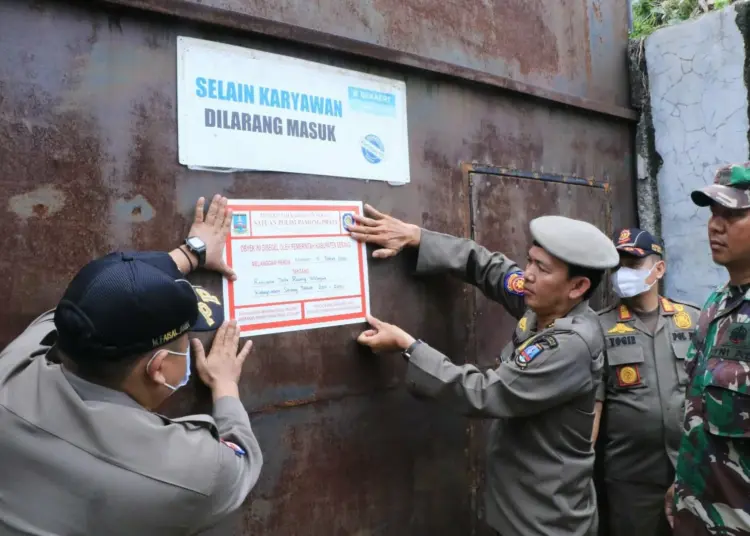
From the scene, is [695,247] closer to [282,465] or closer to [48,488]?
[282,465]

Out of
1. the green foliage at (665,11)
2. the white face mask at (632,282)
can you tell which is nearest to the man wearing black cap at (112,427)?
the white face mask at (632,282)

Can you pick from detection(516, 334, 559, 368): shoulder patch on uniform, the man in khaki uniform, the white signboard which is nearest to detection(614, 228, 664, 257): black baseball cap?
the man in khaki uniform

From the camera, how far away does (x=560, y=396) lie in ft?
5.62

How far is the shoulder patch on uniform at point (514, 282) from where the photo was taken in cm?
208

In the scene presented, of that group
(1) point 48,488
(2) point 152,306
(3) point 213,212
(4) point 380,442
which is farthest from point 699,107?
(1) point 48,488

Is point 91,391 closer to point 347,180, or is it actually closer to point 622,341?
point 347,180

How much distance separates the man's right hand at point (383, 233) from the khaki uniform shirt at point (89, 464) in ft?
3.28

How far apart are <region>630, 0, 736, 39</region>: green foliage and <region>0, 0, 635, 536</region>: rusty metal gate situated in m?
2.51

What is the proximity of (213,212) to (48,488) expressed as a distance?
32.6 inches

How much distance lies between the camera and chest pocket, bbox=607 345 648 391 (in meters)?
2.43

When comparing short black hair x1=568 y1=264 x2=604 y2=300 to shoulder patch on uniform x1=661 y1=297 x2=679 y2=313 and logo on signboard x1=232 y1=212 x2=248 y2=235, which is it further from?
logo on signboard x1=232 y1=212 x2=248 y2=235

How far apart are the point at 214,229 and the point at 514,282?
44.4 inches

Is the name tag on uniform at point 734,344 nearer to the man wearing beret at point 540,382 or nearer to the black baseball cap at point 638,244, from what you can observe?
the man wearing beret at point 540,382

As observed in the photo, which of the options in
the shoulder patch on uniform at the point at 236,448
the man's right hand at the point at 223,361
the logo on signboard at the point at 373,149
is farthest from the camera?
the logo on signboard at the point at 373,149
